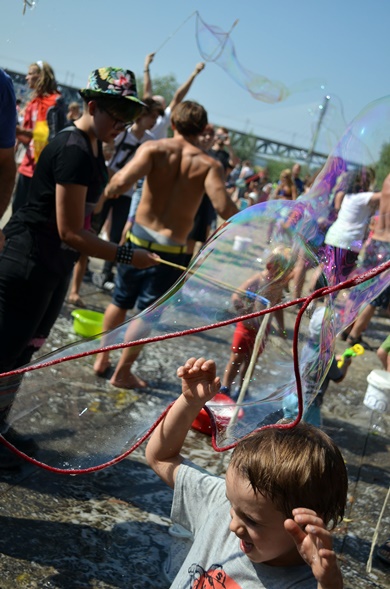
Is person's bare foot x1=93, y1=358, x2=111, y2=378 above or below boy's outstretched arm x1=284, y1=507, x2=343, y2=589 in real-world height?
below

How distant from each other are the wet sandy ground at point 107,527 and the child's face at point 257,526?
1.06 metres

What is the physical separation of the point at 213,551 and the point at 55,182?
5.95ft

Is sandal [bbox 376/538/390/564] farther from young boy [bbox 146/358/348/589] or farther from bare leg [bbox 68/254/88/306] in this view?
bare leg [bbox 68/254/88/306]

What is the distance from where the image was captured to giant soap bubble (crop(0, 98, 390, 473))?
2.34 metres

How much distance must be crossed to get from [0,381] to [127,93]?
1456 mm

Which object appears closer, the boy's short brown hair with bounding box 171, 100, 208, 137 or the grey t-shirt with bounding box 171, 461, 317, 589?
the grey t-shirt with bounding box 171, 461, 317, 589

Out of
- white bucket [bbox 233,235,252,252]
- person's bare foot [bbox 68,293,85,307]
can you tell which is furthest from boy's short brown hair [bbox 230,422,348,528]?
person's bare foot [bbox 68,293,85,307]

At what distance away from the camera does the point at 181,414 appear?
1.92 meters

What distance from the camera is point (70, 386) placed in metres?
2.66

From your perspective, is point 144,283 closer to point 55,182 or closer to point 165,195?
point 165,195

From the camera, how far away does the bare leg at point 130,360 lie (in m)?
2.38

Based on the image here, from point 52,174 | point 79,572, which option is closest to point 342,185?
point 52,174

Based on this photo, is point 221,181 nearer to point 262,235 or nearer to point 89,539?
point 262,235

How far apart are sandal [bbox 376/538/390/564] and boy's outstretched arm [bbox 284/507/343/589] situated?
1858 millimetres
